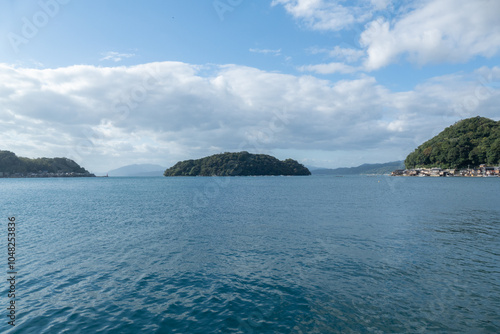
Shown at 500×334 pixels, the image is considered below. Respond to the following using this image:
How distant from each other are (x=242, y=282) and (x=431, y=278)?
1573cm

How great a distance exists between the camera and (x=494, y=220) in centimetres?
4719

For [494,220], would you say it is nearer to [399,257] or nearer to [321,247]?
[399,257]

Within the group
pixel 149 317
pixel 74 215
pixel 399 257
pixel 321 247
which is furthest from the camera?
pixel 74 215

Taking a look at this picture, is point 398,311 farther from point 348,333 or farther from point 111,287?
point 111,287

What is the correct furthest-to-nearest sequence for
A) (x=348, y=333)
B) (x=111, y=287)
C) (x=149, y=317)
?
(x=111, y=287), (x=149, y=317), (x=348, y=333)

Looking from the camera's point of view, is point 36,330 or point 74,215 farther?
point 74,215

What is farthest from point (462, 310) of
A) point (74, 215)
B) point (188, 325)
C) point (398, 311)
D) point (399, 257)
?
point (74, 215)

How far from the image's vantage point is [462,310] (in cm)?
1741

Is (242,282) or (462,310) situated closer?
(462,310)

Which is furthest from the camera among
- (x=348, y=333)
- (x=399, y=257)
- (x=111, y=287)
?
(x=399, y=257)

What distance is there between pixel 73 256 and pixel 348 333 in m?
29.1

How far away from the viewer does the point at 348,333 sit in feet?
50.1

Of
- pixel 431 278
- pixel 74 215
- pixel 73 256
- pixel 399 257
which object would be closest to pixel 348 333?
pixel 431 278

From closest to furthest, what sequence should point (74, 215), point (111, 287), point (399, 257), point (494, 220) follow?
point (111, 287) → point (399, 257) → point (494, 220) → point (74, 215)
